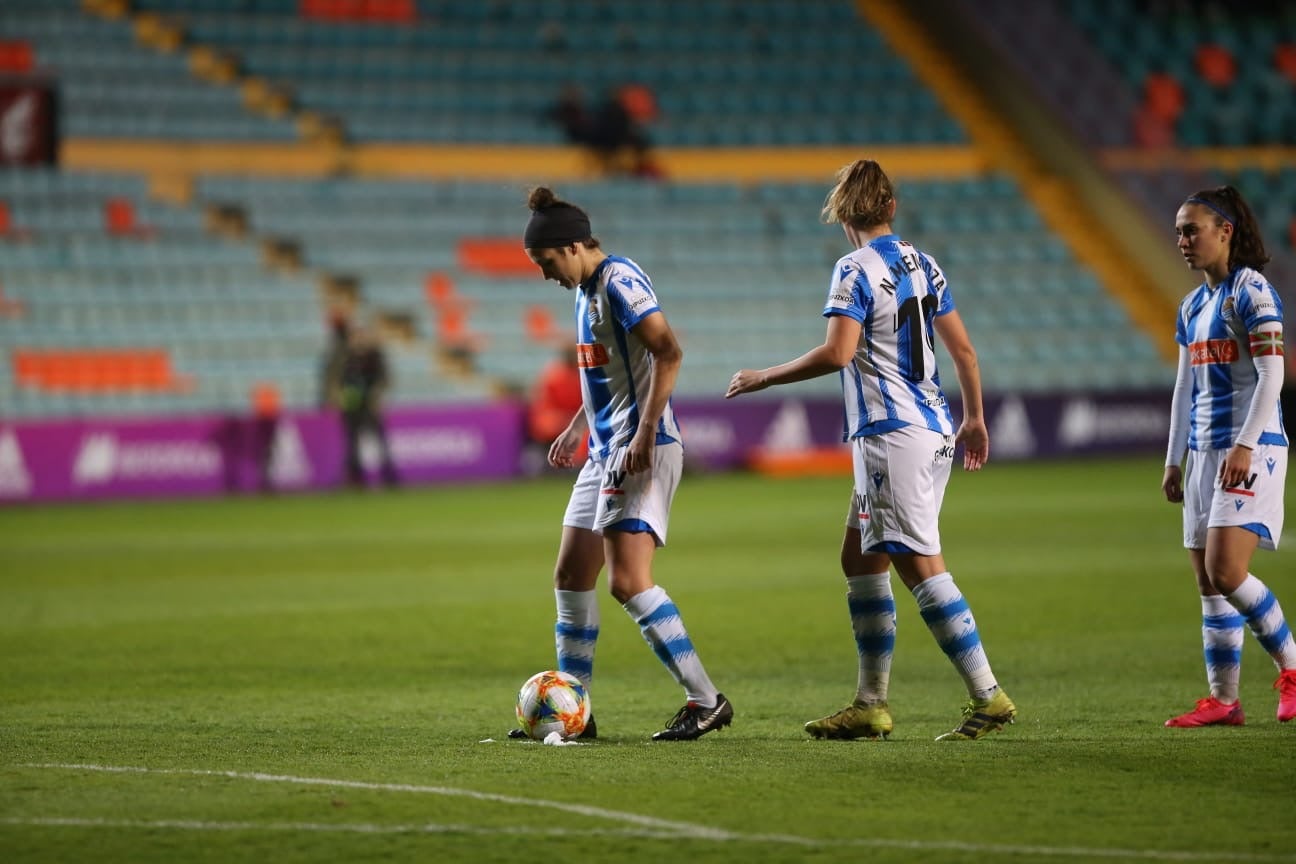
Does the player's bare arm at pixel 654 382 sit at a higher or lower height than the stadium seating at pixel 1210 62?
lower

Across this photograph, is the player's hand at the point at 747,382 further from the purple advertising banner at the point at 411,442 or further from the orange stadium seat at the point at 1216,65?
the orange stadium seat at the point at 1216,65

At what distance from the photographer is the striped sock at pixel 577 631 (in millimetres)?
7609

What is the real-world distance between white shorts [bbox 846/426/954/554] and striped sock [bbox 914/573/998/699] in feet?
0.48

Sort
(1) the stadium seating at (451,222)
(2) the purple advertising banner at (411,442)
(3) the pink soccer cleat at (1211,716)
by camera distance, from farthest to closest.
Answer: (1) the stadium seating at (451,222) < (2) the purple advertising banner at (411,442) < (3) the pink soccer cleat at (1211,716)

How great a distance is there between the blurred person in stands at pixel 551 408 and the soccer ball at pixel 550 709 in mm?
17541

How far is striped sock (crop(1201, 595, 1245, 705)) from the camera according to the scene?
25.2 feet

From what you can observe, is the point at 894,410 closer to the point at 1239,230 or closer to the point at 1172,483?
the point at 1172,483

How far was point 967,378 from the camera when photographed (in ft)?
24.3

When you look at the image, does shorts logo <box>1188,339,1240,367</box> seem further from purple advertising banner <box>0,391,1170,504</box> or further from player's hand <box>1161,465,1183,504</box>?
purple advertising banner <box>0,391,1170,504</box>

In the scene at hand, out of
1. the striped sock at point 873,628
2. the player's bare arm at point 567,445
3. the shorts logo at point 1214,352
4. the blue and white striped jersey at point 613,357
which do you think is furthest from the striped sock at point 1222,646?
the player's bare arm at point 567,445

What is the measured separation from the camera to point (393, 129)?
30984mm

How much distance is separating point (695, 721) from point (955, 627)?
1.04 m

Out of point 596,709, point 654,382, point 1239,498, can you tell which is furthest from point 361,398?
point 1239,498

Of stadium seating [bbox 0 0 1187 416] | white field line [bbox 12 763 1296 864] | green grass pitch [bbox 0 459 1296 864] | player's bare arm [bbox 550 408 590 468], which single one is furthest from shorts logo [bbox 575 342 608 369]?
stadium seating [bbox 0 0 1187 416]
